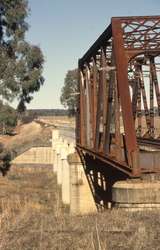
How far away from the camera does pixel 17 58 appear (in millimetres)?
41719

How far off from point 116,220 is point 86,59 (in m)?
19.2

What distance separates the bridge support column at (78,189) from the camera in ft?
105

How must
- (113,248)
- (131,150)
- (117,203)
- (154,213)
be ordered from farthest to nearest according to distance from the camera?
(131,150)
(117,203)
(154,213)
(113,248)

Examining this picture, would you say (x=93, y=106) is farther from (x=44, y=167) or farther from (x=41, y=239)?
(x=44, y=167)

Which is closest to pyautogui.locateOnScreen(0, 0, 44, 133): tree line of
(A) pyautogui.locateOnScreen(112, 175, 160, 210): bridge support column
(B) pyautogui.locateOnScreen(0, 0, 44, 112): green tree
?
(B) pyautogui.locateOnScreen(0, 0, 44, 112): green tree

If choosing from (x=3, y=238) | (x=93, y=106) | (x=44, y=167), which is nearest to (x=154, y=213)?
(x=3, y=238)

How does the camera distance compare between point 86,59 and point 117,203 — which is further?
point 86,59

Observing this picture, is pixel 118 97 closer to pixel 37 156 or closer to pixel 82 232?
pixel 82 232

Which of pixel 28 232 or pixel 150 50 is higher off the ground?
pixel 150 50

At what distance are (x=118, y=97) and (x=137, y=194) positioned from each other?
244 inches

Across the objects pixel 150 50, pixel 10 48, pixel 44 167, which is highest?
pixel 10 48

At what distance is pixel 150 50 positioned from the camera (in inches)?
1053

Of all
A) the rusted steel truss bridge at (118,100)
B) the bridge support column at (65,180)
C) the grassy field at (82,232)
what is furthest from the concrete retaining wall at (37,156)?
the grassy field at (82,232)

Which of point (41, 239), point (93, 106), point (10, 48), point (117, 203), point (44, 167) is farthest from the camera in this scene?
point (44, 167)
